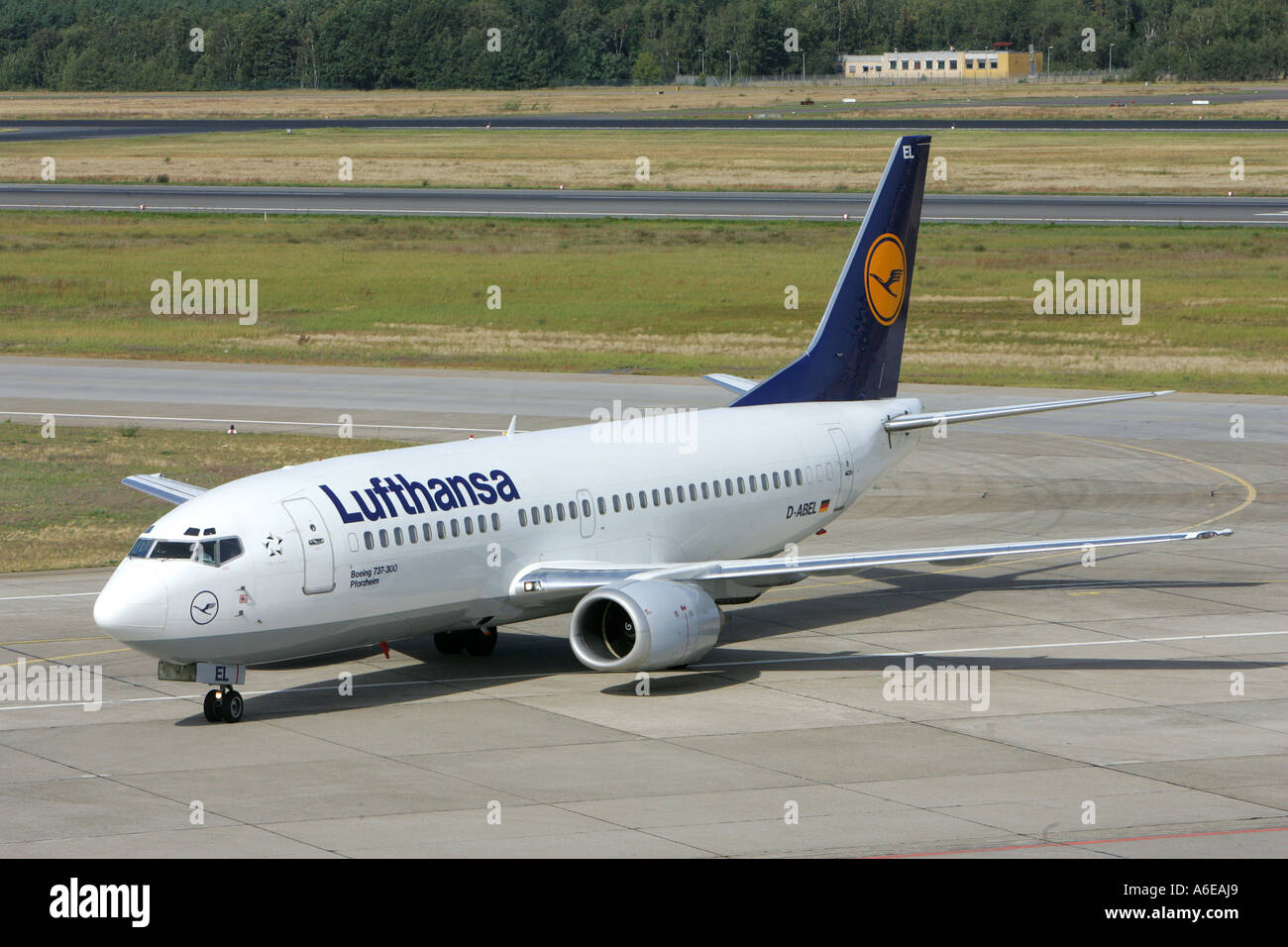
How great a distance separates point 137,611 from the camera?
2714 centimetres

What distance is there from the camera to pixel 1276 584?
3962cm

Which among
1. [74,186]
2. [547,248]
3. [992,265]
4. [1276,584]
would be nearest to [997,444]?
[1276,584]

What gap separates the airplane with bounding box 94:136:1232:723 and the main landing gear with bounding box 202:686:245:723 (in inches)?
1.5

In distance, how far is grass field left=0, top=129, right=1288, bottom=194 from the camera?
451ft

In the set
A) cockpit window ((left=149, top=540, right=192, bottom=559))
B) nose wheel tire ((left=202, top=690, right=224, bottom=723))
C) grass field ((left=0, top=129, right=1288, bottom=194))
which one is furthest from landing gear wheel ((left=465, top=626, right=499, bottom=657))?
grass field ((left=0, top=129, right=1288, bottom=194))

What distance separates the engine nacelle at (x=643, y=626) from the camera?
30219 mm

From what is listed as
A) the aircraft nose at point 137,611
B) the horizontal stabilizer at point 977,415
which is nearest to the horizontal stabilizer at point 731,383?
the horizontal stabilizer at point 977,415

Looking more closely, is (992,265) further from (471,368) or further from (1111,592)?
(1111,592)

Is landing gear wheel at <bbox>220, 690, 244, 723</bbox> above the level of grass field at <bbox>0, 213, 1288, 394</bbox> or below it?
below

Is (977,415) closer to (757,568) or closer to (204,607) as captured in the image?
(757,568)

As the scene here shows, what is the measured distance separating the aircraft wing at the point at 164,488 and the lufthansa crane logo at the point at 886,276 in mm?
16078

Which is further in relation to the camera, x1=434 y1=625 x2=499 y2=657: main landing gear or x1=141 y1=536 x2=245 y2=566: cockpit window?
x1=434 y1=625 x2=499 y2=657: main landing gear

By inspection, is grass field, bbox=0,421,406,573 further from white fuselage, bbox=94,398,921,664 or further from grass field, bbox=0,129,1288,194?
grass field, bbox=0,129,1288,194

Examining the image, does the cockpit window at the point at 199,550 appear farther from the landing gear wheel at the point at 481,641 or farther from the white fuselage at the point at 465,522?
the landing gear wheel at the point at 481,641
